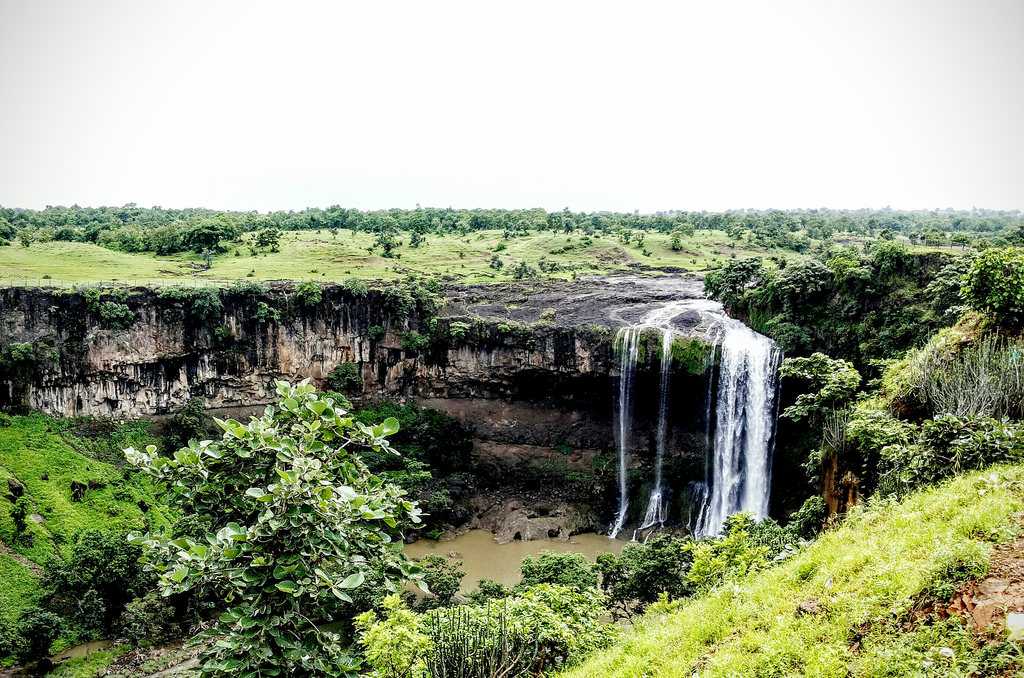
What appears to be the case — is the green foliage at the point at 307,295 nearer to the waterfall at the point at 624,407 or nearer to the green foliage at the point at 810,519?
the waterfall at the point at 624,407

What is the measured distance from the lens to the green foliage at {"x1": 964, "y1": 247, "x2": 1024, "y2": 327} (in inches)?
621

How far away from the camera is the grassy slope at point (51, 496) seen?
24.6 meters

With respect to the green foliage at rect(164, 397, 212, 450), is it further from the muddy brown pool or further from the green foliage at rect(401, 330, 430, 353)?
the muddy brown pool

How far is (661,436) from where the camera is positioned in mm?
32312

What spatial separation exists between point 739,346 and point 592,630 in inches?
839

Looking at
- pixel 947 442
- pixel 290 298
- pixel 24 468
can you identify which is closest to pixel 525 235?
pixel 290 298

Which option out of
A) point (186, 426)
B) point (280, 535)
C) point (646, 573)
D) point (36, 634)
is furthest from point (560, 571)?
point (186, 426)

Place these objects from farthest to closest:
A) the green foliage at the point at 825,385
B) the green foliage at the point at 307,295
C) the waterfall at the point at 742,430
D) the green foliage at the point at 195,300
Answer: the green foliage at the point at 307,295 < the green foliage at the point at 195,300 < the waterfall at the point at 742,430 < the green foliage at the point at 825,385

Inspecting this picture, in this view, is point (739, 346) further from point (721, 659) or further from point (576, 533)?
point (721, 659)

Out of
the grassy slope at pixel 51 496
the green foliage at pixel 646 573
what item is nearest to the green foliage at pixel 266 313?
the grassy slope at pixel 51 496

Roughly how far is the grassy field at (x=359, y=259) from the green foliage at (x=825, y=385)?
22169 millimetres

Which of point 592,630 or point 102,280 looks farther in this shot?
point 102,280

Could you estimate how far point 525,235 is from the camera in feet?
191

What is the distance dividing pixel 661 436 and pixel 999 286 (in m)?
18.0
